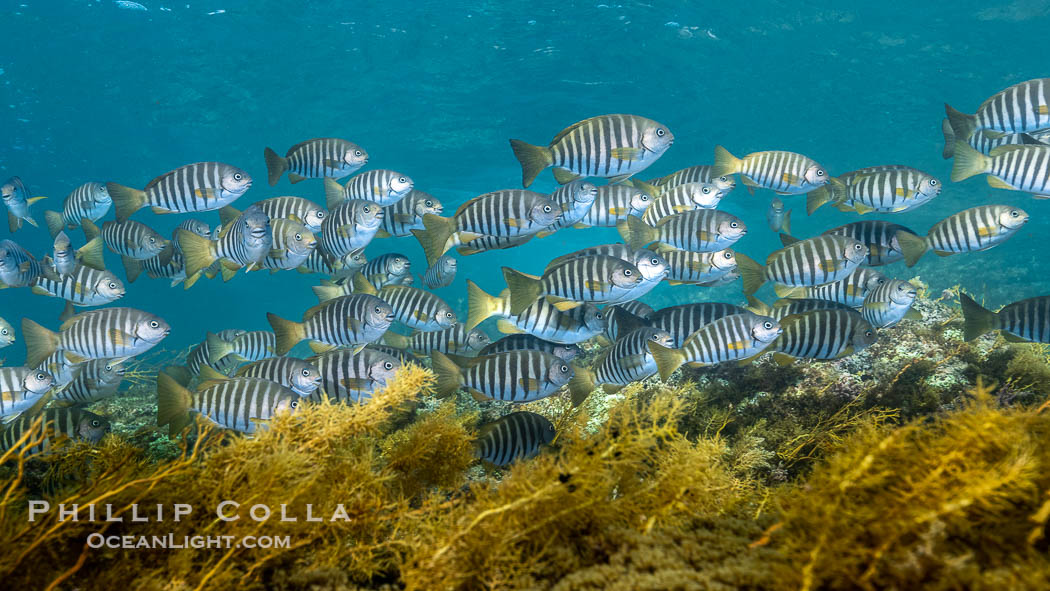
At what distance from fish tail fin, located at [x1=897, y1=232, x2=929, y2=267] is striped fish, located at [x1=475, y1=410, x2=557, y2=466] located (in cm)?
442

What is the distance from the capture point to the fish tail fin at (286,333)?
5.30 m

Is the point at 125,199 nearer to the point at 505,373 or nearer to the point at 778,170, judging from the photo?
the point at 505,373

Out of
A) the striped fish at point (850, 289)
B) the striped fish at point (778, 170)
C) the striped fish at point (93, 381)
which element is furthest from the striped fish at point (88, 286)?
the striped fish at point (850, 289)

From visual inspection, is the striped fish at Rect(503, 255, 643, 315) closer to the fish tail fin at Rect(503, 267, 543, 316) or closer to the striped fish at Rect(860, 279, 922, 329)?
the fish tail fin at Rect(503, 267, 543, 316)

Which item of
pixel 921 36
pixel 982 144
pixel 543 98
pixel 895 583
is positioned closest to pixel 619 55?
pixel 543 98

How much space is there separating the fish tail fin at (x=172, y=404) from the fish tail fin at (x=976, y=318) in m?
7.09

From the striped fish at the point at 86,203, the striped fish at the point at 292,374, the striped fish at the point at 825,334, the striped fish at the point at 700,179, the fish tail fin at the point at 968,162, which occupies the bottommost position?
the striped fish at the point at 292,374

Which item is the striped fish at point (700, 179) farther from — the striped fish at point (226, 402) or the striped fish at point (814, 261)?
the striped fish at point (226, 402)

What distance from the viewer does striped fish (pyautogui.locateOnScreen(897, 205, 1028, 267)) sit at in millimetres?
5016

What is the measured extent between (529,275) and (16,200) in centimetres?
835

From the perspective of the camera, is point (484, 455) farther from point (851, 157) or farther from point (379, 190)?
point (851, 157)

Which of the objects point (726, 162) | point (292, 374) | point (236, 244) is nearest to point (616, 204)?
point (726, 162)

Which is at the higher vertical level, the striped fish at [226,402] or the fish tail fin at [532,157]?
the fish tail fin at [532,157]

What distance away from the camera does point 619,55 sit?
19969 millimetres
